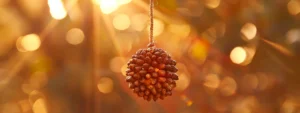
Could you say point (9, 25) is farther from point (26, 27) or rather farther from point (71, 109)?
point (71, 109)

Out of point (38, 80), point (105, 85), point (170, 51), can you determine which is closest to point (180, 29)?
point (170, 51)

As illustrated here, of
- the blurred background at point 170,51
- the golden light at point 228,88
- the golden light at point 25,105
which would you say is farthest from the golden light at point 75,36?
the golden light at point 228,88

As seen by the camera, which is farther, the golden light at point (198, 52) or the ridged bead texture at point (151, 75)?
the golden light at point (198, 52)

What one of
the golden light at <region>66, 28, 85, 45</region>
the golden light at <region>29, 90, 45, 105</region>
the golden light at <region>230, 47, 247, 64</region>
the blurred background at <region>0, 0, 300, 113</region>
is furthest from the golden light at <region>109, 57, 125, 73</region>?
the golden light at <region>230, 47, 247, 64</region>

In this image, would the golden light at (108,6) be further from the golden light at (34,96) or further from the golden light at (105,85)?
the golden light at (34,96)

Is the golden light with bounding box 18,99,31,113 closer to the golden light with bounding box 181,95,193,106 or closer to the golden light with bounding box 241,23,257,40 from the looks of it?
the golden light with bounding box 181,95,193,106

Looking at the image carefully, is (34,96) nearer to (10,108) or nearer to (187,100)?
(10,108)

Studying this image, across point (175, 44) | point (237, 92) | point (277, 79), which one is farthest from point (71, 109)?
point (277, 79)
